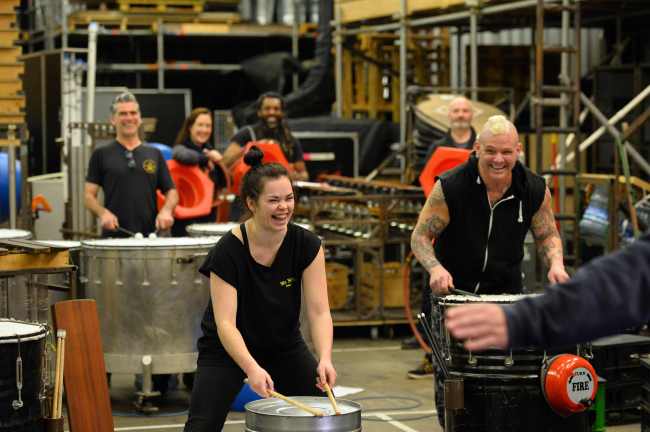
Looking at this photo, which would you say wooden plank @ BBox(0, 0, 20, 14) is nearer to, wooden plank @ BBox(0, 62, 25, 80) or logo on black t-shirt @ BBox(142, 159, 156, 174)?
wooden plank @ BBox(0, 62, 25, 80)

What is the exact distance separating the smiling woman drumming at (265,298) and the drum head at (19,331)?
28.6 inches

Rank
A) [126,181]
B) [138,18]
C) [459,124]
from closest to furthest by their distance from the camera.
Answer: [126,181] → [459,124] → [138,18]

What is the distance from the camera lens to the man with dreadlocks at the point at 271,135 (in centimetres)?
1058

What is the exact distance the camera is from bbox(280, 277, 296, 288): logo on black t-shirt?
5.82 m

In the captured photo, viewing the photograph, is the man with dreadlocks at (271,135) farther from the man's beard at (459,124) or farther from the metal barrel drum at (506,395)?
the metal barrel drum at (506,395)

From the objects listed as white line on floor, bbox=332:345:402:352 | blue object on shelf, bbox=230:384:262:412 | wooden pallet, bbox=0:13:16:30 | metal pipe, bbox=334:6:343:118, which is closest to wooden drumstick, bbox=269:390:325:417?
blue object on shelf, bbox=230:384:262:412

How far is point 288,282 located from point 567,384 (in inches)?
51.6

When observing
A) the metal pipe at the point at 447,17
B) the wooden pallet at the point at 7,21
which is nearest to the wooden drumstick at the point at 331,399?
the wooden pallet at the point at 7,21

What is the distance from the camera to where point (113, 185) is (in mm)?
9406

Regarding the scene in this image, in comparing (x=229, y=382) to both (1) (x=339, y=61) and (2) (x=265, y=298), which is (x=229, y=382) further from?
(1) (x=339, y=61)

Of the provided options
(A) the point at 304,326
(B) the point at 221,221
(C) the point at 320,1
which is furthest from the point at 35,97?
(A) the point at 304,326

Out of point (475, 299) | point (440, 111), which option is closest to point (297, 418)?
point (475, 299)

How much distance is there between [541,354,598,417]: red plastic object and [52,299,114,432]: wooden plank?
2.57 meters

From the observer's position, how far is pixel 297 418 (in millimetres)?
4871
